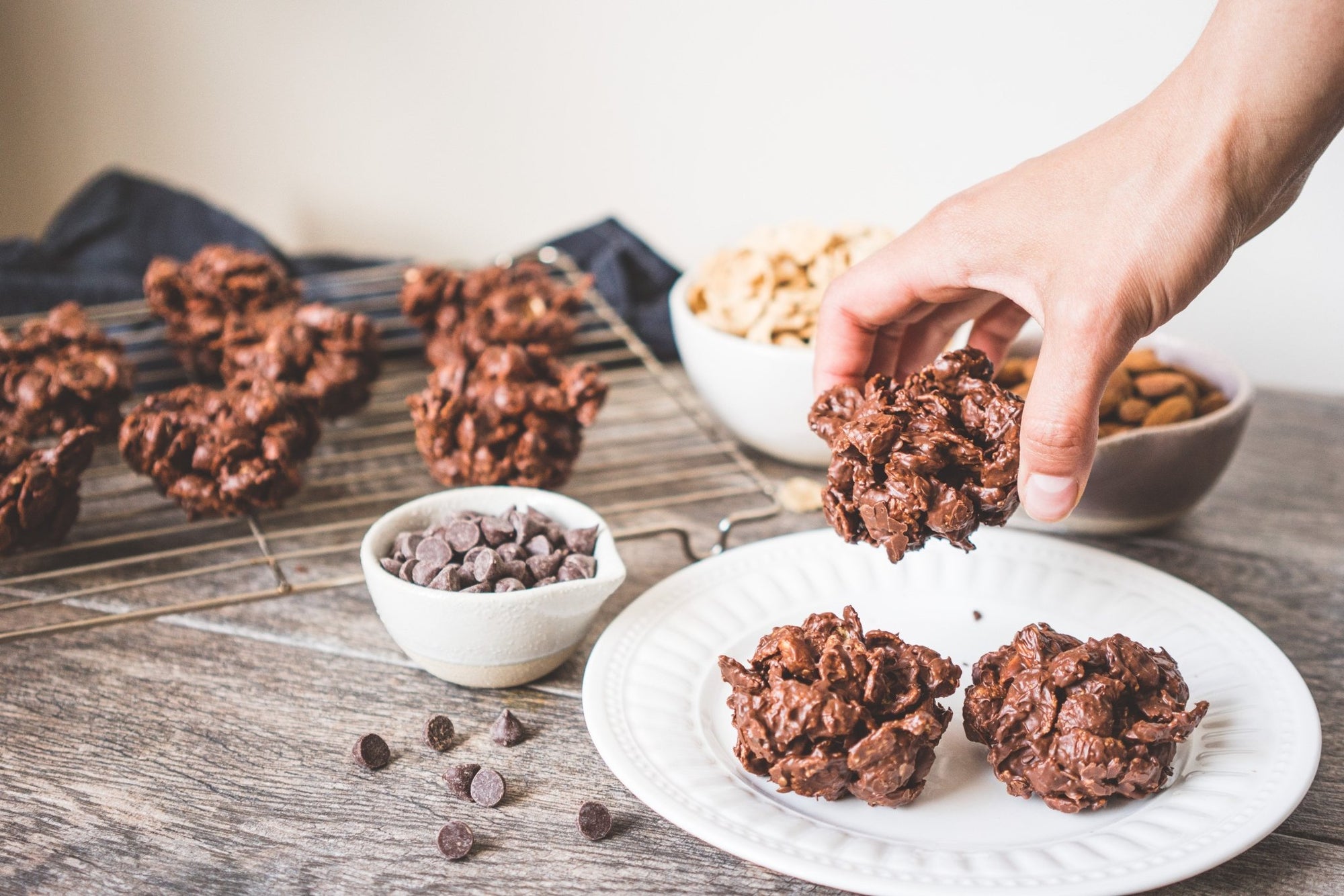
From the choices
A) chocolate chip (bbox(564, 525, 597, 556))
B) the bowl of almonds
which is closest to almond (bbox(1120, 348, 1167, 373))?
the bowl of almonds

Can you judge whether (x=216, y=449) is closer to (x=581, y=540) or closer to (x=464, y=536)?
(x=464, y=536)

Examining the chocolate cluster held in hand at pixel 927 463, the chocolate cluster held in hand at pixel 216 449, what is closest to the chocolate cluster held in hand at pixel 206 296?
the chocolate cluster held in hand at pixel 216 449

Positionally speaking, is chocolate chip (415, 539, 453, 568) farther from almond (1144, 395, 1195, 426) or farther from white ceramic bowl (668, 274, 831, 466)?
almond (1144, 395, 1195, 426)

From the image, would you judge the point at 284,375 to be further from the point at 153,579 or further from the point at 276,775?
the point at 276,775

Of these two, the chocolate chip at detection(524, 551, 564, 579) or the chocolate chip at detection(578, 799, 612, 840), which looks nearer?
the chocolate chip at detection(578, 799, 612, 840)

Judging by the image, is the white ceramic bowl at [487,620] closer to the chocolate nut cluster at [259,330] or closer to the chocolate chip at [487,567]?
the chocolate chip at [487,567]
